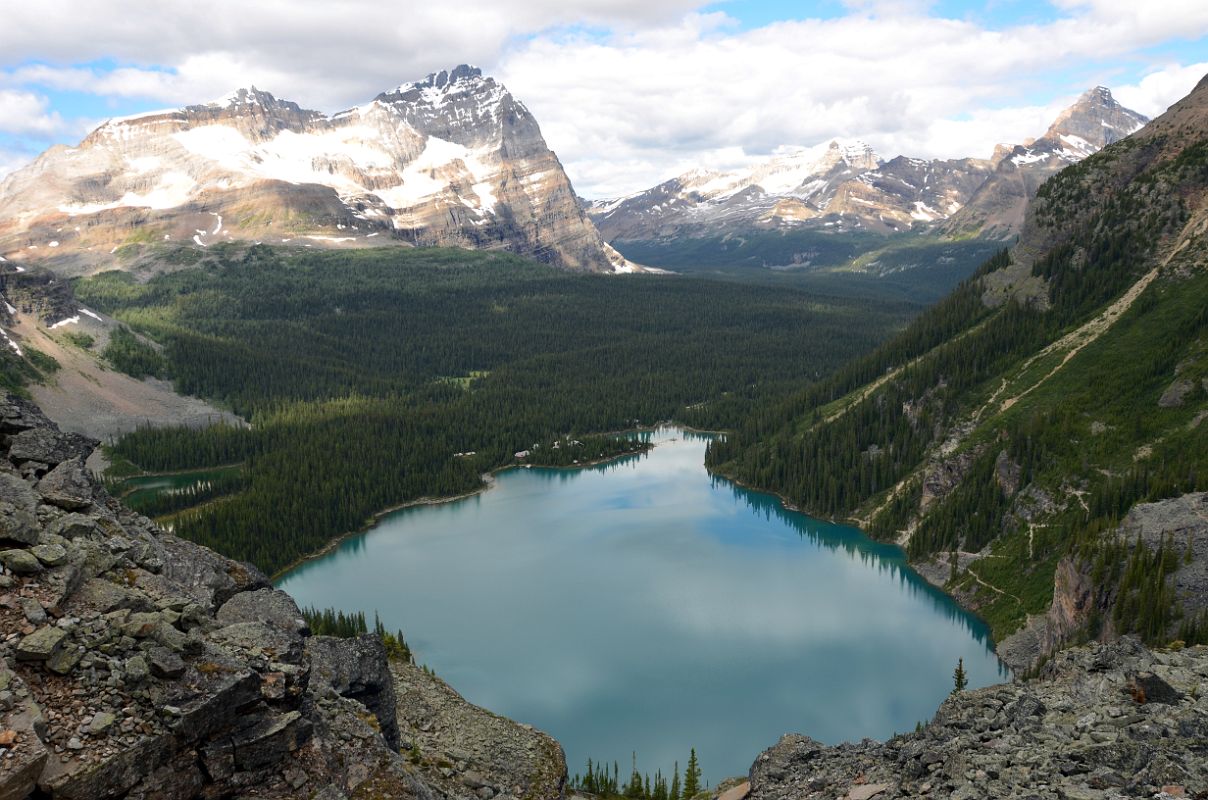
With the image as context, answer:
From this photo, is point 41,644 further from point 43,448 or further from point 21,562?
point 43,448

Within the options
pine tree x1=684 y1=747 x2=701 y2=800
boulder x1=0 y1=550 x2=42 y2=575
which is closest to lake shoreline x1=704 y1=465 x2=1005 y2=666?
pine tree x1=684 y1=747 x2=701 y2=800

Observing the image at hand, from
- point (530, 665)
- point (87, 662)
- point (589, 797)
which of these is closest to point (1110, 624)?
point (589, 797)

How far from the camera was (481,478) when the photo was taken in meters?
147

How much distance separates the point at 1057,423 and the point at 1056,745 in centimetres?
7112

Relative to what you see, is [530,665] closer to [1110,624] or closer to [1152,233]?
[1110,624]

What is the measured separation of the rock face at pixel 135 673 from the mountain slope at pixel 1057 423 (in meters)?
52.1

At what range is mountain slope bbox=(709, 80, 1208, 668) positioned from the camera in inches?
2518

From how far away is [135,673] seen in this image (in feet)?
67.6

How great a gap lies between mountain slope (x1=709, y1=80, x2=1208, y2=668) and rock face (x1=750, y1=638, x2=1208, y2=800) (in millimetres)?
25817

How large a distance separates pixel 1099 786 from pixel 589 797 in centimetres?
3362

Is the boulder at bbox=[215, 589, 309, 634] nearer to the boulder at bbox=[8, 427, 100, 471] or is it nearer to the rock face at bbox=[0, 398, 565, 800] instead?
the rock face at bbox=[0, 398, 565, 800]

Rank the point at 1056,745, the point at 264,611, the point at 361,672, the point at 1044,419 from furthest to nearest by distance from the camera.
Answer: the point at 1044,419 → the point at 361,672 → the point at 264,611 → the point at 1056,745

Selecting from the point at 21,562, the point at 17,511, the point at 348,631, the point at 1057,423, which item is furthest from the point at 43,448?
the point at 1057,423

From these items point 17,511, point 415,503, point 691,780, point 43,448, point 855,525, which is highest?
point 43,448
